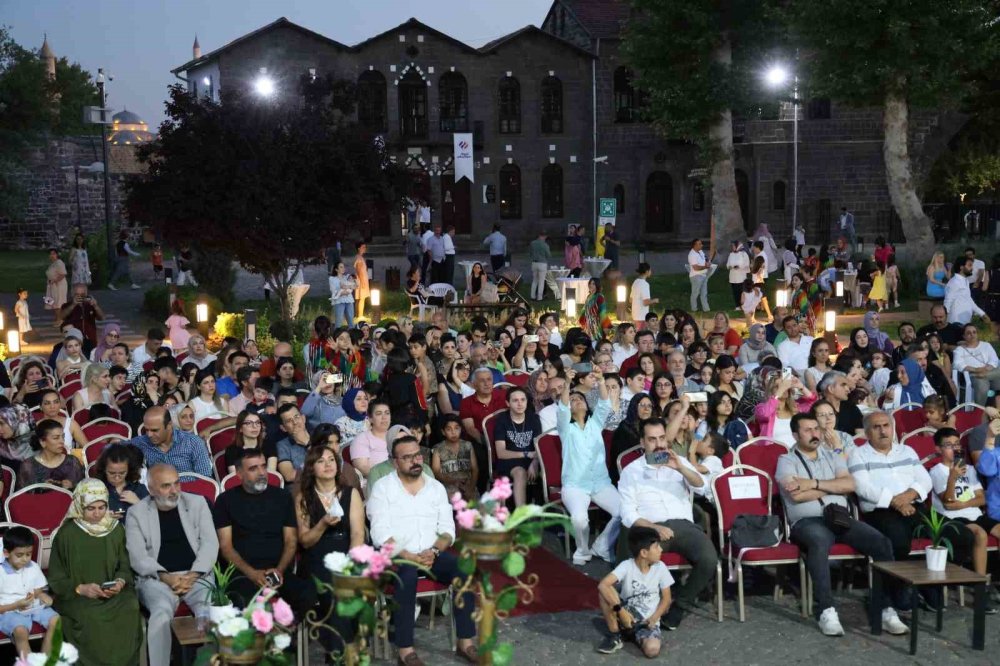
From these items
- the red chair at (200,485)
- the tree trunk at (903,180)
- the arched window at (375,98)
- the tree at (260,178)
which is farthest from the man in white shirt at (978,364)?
the arched window at (375,98)

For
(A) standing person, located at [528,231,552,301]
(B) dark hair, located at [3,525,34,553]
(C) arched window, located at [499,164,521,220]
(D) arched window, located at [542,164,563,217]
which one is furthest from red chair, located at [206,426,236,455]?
(D) arched window, located at [542,164,563,217]

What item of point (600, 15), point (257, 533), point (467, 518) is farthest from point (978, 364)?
point (600, 15)

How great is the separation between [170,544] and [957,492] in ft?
17.1

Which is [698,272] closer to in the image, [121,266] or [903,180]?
[903,180]

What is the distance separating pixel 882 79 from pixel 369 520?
20661 millimetres

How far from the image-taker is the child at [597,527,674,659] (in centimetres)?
753

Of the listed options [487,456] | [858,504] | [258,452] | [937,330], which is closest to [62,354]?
[487,456]

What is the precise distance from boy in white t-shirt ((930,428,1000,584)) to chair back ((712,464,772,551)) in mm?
1225

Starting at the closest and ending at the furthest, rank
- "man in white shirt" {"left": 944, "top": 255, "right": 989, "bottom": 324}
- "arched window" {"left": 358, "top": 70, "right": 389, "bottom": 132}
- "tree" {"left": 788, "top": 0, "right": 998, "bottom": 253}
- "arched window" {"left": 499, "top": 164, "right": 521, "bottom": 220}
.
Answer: "man in white shirt" {"left": 944, "top": 255, "right": 989, "bottom": 324} < "tree" {"left": 788, "top": 0, "right": 998, "bottom": 253} < "arched window" {"left": 358, "top": 70, "right": 389, "bottom": 132} < "arched window" {"left": 499, "top": 164, "right": 521, "bottom": 220}

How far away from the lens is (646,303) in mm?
18422

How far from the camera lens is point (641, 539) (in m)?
7.60

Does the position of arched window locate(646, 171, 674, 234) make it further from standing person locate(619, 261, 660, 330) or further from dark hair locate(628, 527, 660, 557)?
dark hair locate(628, 527, 660, 557)

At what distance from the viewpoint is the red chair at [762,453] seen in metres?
8.87

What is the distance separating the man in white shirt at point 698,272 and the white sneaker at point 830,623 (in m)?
15.9
